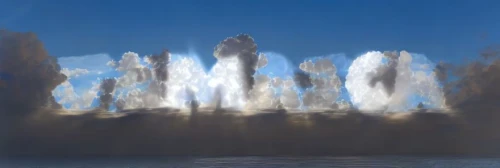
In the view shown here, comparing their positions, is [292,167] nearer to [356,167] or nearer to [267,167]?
[267,167]

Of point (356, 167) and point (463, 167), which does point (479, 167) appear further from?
point (356, 167)

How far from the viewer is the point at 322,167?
188125 mm

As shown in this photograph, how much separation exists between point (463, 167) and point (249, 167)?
3246 inches

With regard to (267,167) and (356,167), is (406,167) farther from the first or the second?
(267,167)

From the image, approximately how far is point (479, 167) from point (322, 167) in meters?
60.8

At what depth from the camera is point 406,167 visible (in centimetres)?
18612

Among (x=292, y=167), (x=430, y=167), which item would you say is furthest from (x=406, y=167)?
(x=292, y=167)

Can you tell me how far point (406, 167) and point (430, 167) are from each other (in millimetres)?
12892

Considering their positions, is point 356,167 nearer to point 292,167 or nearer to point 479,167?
point 292,167

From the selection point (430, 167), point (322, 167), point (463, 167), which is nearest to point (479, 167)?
point (463, 167)

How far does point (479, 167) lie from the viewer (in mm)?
193625

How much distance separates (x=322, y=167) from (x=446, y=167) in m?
48.3

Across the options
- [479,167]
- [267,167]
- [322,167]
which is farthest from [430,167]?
[267,167]

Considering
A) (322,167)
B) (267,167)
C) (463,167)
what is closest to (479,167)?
(463,167)
